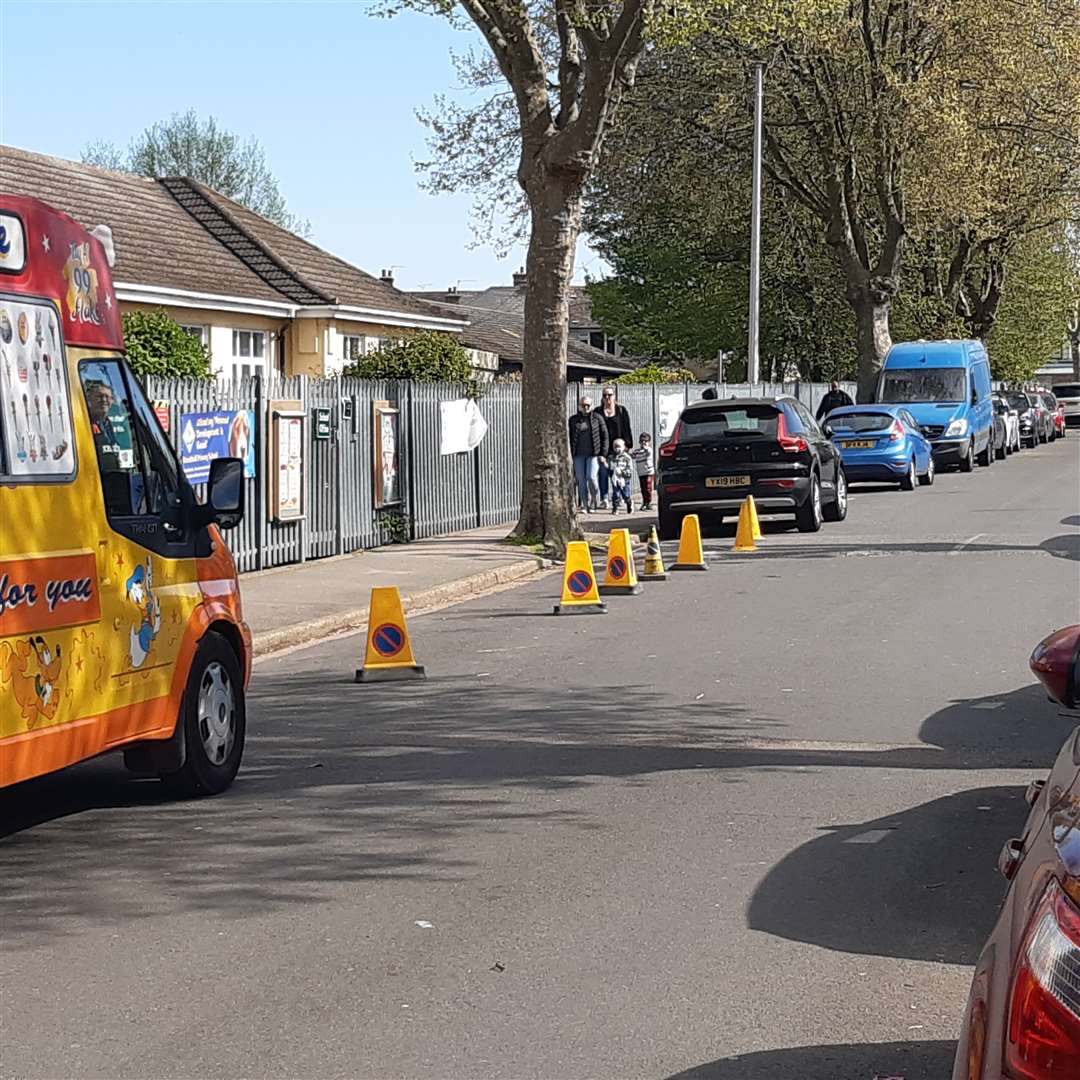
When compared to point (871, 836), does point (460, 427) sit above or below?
above

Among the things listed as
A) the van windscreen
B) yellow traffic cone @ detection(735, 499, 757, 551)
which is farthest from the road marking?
the van windscreen

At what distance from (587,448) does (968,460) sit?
14.2 meters

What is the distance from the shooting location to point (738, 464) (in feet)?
78.0

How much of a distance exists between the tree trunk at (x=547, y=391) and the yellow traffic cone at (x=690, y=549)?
2580mm

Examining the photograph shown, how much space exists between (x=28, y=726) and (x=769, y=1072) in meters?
3.41

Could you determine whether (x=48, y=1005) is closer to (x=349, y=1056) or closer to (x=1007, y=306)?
(x=349, y=1056)

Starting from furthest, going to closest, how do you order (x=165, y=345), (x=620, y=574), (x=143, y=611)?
(x=165, y=345)
(x=620, y=574)
(x=143, y=611)

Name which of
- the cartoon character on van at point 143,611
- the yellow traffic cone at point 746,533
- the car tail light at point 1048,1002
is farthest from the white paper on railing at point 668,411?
the car tail light at point 1048,1002

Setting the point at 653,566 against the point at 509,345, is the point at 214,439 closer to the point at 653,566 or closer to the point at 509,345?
the point at 653,566

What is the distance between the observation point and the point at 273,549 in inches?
787

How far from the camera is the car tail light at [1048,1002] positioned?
8.85 ft

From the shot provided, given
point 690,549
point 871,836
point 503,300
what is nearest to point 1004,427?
point 690,549

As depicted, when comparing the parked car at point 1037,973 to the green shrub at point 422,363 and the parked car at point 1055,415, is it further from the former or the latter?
the parked car at point 1055,415

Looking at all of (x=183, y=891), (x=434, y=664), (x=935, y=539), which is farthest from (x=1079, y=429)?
(x=183, y=891)
